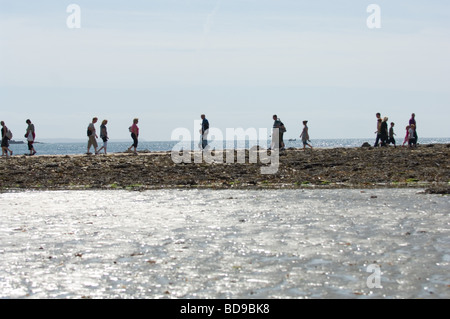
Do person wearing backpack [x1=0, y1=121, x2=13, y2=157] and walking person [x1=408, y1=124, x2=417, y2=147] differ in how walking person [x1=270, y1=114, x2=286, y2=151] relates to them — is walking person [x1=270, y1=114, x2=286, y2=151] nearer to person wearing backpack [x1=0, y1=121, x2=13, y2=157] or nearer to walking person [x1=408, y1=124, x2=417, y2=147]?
walking person [x1=408, y1=124, x2=417, y2=147]

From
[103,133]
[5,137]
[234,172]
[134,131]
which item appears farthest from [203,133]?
[5,137]

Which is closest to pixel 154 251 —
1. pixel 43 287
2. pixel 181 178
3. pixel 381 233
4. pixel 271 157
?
pixel 43 287

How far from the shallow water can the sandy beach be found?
220 inches

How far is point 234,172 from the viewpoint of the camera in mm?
29812

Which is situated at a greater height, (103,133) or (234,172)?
(103,133)

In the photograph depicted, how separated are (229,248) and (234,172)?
17278mm

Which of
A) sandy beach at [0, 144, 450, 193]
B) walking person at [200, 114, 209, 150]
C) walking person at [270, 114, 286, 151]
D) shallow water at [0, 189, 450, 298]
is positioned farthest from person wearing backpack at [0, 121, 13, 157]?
shallow water at [0, 189, 450, 298]

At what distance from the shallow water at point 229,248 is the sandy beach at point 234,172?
5.58 meters

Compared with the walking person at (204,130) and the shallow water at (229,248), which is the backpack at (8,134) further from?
the shallow water at (229,248)

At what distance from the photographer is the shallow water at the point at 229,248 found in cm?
968

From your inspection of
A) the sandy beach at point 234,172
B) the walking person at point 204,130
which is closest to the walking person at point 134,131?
the sandy beach at point 234,172

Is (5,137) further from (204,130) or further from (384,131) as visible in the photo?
(384,131)
